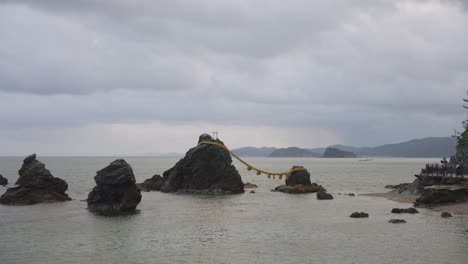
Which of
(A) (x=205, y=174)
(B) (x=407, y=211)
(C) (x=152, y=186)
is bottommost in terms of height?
(B) (x=407, y=211)

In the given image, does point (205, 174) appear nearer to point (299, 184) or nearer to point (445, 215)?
point (299, 184)

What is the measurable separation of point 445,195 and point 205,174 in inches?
1690

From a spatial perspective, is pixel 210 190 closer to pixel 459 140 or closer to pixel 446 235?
pixel 459 140

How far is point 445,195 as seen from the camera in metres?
53.0

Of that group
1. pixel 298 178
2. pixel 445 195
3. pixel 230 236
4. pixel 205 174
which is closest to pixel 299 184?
pixel 298 178

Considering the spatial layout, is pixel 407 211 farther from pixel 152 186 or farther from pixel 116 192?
pixel 152 186

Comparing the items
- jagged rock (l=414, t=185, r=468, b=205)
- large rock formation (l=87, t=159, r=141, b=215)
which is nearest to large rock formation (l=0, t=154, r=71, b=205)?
large rock formation (l=87, t=159, r=141, b=215)

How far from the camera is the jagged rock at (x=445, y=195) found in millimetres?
52531

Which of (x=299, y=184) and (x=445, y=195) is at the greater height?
(x=445, y=195)

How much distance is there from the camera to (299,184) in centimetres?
8538

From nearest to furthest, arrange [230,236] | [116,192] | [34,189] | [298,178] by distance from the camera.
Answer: [230,236]
[116,192]
[34,189]
[298,178]

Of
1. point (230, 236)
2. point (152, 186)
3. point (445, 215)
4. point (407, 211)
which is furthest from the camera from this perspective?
point (152, 186)

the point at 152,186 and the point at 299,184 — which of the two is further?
the point at 152,186

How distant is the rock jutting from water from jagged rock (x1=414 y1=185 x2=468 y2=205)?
2906 centimetres
